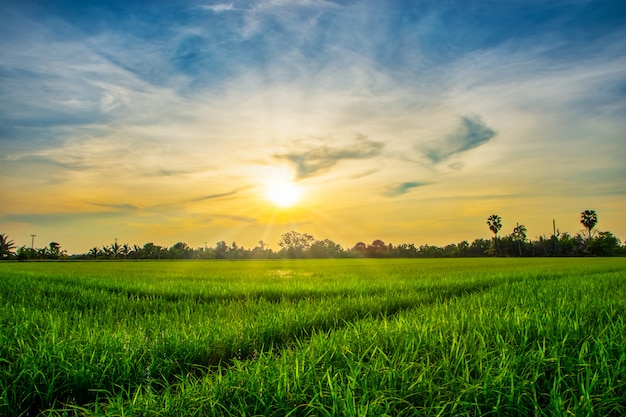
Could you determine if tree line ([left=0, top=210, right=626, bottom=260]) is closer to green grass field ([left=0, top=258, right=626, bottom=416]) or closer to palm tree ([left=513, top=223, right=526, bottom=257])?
palm tree ([left=513, top=223, right=526, bottom=257])

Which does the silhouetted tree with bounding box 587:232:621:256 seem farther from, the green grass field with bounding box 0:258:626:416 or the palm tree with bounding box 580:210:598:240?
the green grass field with bounding box 0:258:626:416

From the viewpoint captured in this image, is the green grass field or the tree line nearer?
the green grass field

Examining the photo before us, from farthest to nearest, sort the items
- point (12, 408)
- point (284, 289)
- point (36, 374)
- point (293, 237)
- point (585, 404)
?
1. point (293, 237)
2. point (284, 289)
3. point (36, 374)
4. point (12, 408)
5. point (585, 404)

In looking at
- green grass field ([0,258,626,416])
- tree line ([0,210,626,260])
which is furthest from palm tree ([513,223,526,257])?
green grass field ([0,258,626,416])

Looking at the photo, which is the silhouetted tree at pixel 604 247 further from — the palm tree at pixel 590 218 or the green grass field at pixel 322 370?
the green grass field at pixel 322 370

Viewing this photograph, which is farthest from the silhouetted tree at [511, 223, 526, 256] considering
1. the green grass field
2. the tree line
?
the green grass field

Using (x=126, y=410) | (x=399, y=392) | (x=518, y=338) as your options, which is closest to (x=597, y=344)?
(x=518, y=338)

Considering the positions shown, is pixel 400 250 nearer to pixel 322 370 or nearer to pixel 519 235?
pixel 519 235

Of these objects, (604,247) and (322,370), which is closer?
(322,370)

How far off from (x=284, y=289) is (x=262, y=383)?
22.0ft

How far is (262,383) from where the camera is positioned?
2270 millimetres

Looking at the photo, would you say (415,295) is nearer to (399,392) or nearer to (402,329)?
(402,329)

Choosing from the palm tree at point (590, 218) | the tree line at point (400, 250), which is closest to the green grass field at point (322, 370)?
the tree line at point (400, 250)

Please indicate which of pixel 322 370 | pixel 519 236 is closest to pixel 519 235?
pixel 519 236
